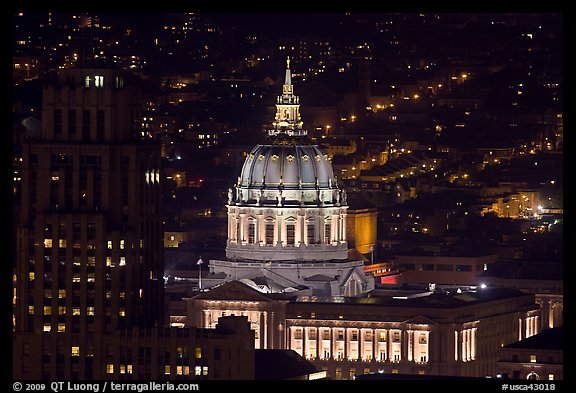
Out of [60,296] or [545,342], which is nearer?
[60,296]

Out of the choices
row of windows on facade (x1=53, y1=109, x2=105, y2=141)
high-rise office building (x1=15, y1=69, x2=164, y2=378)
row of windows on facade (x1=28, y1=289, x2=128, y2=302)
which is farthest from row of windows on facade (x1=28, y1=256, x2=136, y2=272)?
row of windows on facade (x1=53, y1=109, x2=105, y2=141)

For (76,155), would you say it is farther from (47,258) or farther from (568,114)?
(568,114)

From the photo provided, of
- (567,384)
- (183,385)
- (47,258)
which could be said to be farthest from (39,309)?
(567,384)

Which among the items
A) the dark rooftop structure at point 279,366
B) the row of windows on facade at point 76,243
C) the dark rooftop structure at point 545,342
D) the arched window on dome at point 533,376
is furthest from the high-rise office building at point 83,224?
the dark rooftop structure at point 545,342

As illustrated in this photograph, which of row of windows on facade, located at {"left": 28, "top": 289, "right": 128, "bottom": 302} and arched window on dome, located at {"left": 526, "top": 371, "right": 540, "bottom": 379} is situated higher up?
row of windows on facade, located at {"left": 28, "top": 289, "right": 128, "bottom": 302}

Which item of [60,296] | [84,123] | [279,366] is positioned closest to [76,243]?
[60,296]

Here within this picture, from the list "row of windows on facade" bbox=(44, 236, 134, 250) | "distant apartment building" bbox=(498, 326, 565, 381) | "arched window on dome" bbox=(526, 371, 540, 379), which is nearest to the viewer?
"row of windows on facade" bbox=(44, 236, 134, 250)

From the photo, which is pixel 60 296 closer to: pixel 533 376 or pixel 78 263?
pixel 78 263

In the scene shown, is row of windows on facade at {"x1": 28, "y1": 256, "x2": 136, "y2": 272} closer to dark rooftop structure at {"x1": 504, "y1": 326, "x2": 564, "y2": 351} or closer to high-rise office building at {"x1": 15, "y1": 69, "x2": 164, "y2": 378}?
high-rise office building at {"x1": 15, "y1": 69, "x2": 164, "y2": 378}

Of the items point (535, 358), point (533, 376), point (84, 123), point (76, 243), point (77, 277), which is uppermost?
point (84, 123)

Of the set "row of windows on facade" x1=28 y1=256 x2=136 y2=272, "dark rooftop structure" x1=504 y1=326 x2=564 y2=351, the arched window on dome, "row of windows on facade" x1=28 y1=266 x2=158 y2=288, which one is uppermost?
"row of windows on facade" x1=28 y1=256 x2=136 y2=272

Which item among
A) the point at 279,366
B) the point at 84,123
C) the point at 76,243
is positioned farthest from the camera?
the point at 279,366
